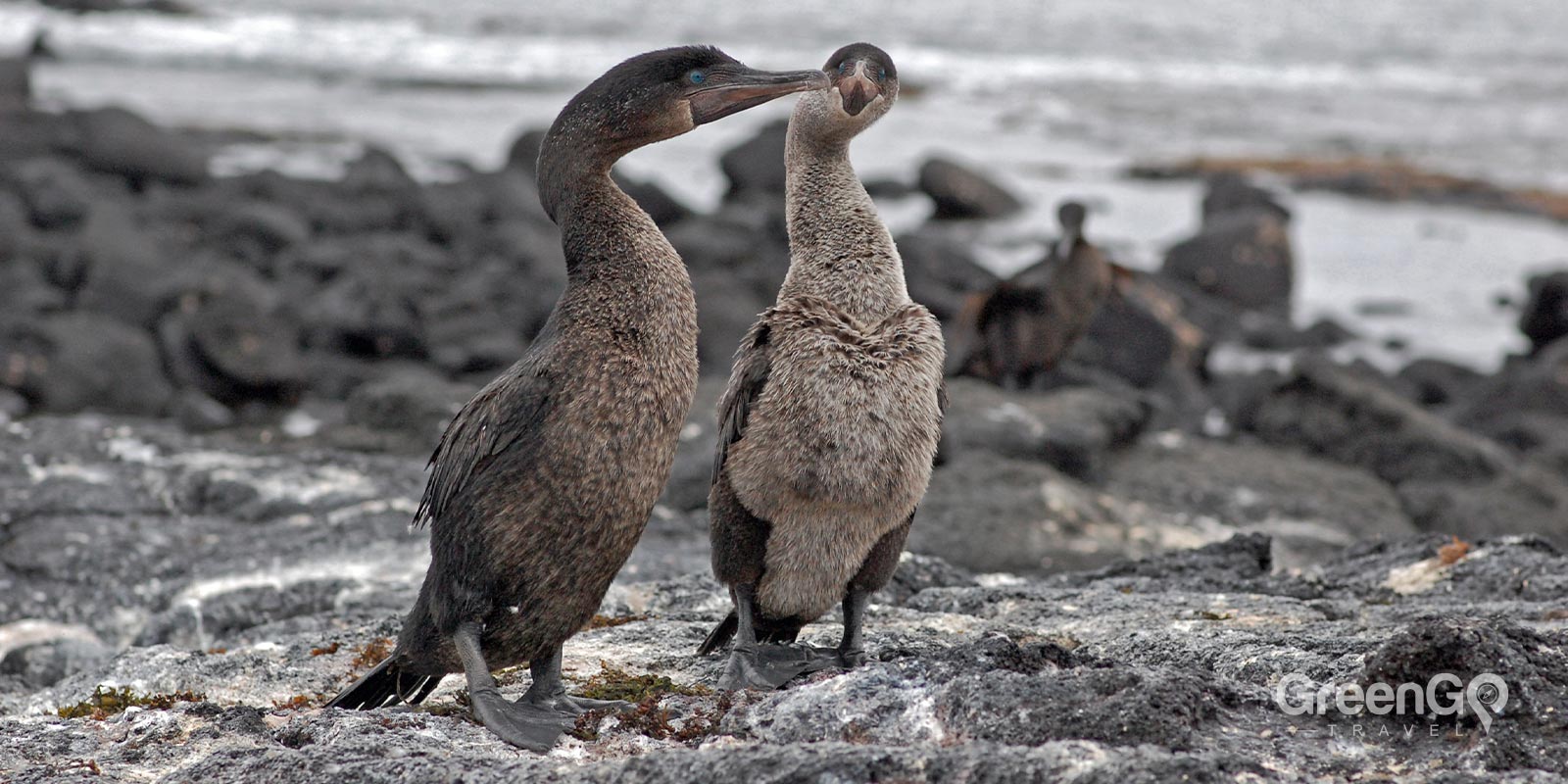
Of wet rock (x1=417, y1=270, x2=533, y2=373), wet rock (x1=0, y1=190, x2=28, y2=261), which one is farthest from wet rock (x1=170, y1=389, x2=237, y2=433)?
wet rock (x1=0, y1=190, x2=28, y2=261)

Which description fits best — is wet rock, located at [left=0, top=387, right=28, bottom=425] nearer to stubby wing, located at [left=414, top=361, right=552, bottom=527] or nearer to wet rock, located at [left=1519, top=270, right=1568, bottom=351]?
stubby wing, located at [left=414, top=361, right=552, bottom=527]

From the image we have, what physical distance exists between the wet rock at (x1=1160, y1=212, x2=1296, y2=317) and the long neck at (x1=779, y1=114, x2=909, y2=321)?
1412 centimetres

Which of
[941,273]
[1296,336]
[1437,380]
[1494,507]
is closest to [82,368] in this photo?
[941,273]

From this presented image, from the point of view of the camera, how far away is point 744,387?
445 centimetres

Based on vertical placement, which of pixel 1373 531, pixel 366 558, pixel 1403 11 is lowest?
pixel 1373 531

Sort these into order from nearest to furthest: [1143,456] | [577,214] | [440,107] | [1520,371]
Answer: [577,214]
[1143,456]
[1520,371]
[440,107]

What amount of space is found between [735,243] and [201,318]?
6245 mm

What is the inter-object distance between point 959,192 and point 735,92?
57.5 feet

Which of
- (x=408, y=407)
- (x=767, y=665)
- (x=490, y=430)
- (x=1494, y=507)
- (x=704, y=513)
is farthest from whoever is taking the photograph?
(x=1494, y=507)

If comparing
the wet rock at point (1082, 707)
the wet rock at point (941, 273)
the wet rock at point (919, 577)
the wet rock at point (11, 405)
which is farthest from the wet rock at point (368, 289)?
the wet rock at point (1082, 707)

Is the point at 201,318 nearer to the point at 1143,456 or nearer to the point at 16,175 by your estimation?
the point at 16,175

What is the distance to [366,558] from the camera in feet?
21.9

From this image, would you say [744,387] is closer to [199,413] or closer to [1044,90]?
[199,413]

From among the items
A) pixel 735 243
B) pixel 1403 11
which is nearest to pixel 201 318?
pixel 735 243
